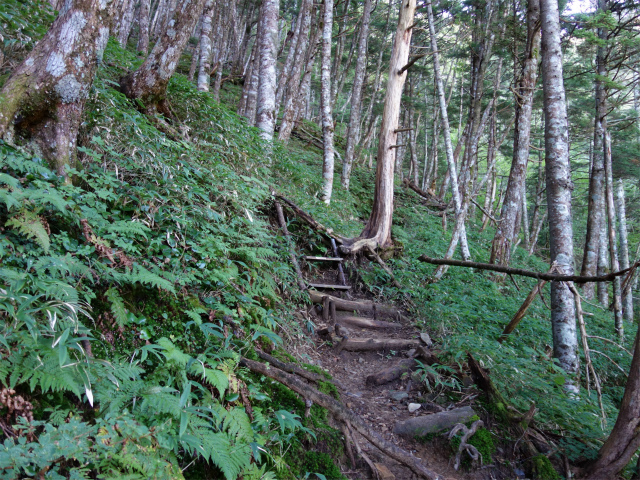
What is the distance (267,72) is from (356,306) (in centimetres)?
549

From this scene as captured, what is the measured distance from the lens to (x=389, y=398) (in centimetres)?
423

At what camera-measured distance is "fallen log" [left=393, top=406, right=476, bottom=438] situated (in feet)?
11.6

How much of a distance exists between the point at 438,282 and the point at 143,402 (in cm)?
699

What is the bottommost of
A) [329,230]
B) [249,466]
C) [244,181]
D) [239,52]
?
[249,466]

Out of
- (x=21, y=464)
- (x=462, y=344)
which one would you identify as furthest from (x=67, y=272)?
(x=462, y=344)

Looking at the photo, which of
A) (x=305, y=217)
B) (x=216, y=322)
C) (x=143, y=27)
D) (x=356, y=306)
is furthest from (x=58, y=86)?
(x=143, y=27)

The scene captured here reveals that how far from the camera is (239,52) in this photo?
83.5 feet

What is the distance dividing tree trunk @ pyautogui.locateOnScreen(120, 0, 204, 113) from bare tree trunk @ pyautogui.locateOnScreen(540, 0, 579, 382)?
5.66 meters

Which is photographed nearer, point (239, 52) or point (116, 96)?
point (116, 96)

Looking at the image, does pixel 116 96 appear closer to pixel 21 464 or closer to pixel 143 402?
pixel 143 402

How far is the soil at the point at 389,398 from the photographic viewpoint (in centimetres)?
315

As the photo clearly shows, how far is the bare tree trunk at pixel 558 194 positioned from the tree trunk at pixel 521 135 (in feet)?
7.28

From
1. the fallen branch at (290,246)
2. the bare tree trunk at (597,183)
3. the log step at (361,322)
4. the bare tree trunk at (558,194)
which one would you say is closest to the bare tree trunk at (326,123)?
the fallen branch at (290,246)

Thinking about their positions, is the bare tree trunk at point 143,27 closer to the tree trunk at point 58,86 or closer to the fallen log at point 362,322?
the tree trunk at point 58,86
